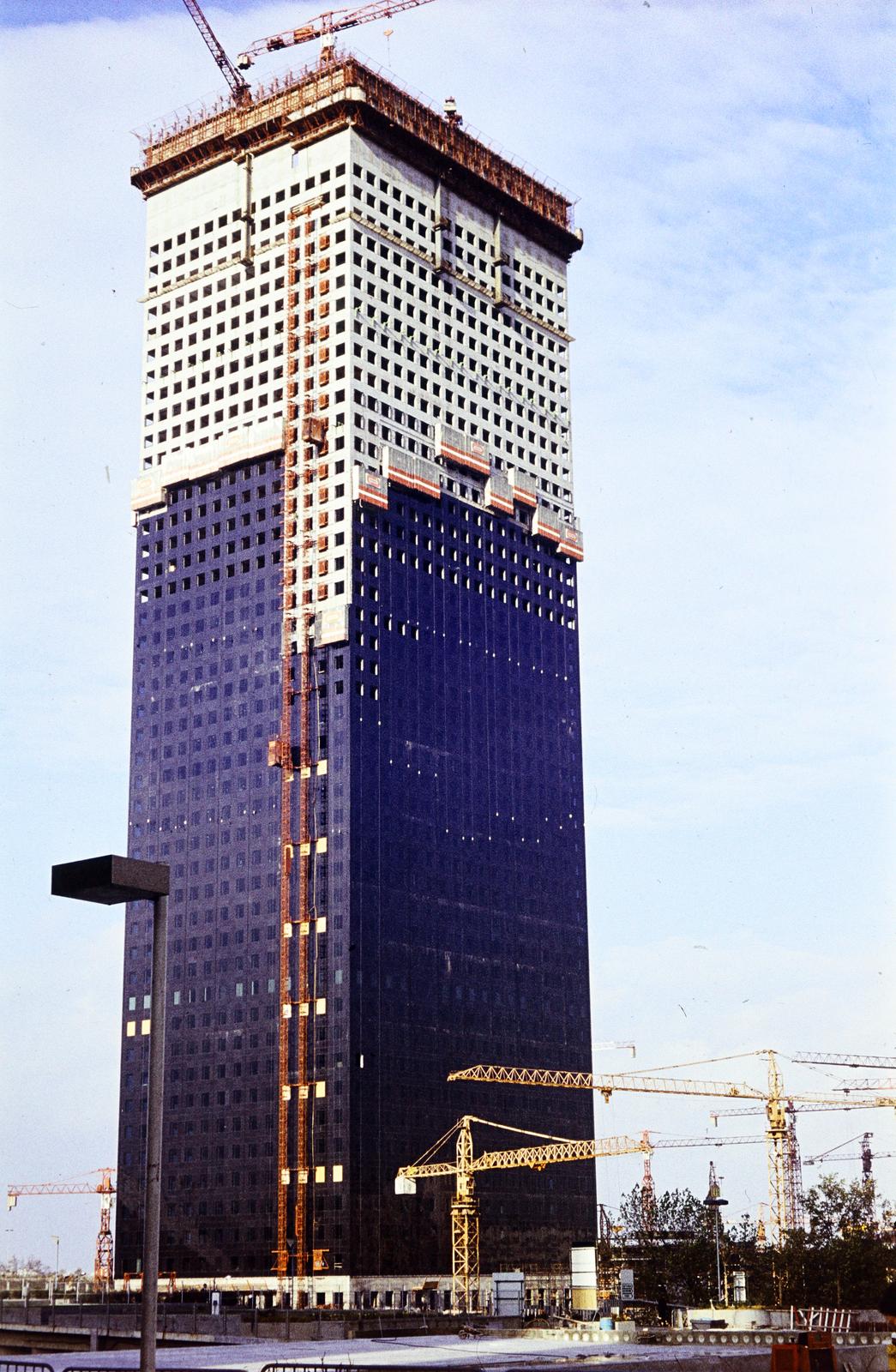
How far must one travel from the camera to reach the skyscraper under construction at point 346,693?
525 feet

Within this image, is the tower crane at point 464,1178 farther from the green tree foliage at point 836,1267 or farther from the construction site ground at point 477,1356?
the construction site ground at point 477,1356

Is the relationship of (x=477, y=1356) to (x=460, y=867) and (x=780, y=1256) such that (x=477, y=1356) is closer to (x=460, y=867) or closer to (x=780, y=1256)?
(x=780, y=1256)

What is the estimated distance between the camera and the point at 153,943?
37.5 m

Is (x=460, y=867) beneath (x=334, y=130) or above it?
beneath

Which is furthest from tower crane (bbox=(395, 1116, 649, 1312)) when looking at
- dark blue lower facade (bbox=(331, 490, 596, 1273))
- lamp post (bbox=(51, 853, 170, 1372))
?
lamp post (bbox=(51, 853, 170, 1372))

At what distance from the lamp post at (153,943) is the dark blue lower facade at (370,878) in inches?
4718

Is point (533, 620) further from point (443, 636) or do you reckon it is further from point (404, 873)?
point (404, 873)

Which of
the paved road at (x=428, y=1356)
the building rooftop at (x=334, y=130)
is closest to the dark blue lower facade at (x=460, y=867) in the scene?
the building rooftop at (x=334, y=130)

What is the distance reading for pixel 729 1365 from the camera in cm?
5584

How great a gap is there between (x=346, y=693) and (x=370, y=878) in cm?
1642

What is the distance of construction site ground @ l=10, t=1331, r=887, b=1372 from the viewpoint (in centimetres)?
5544

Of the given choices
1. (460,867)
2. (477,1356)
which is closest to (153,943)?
(477,1356)

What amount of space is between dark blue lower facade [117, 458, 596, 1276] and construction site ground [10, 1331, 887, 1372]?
281 feet

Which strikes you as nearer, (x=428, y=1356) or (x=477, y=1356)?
(x=477, y=1356)
